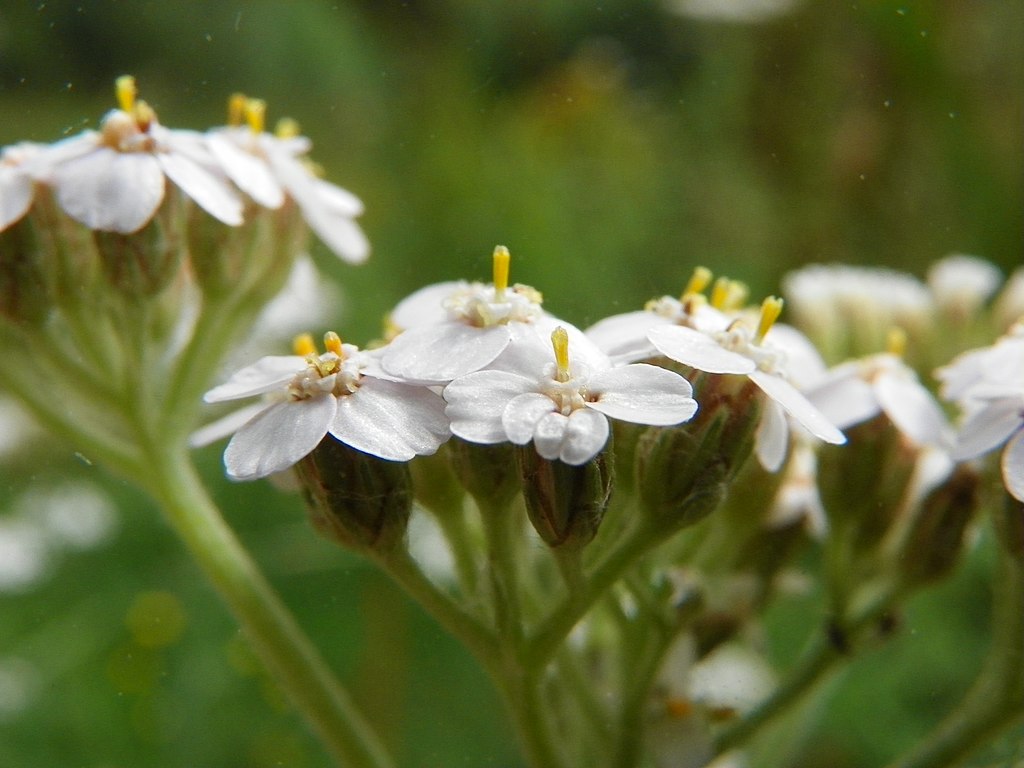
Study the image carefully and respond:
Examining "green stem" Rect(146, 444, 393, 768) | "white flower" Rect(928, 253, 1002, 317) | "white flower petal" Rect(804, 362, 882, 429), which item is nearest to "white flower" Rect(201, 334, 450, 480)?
"green stem" Rect(146, 444, 393, 768)

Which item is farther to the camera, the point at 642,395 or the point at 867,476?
the point at 867,476

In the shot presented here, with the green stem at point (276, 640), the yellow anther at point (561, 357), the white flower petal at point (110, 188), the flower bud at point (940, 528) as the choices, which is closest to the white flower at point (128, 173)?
the white flower petal at point (110, 188)

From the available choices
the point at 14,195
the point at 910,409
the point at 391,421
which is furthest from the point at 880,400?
the point at 14,195

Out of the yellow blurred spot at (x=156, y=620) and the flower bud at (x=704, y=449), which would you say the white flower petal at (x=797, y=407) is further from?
the yellow blurred spot at (x=156, y=620)

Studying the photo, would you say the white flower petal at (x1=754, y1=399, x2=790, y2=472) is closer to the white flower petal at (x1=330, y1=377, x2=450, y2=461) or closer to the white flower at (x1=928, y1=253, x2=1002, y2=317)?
the white flower petal at (x1=330, y1=377, x2=450, y2=461)

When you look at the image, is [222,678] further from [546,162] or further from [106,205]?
[546,162]

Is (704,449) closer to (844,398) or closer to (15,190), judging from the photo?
(844,398)
